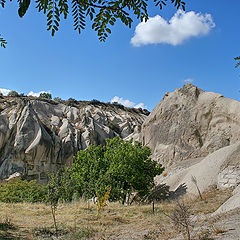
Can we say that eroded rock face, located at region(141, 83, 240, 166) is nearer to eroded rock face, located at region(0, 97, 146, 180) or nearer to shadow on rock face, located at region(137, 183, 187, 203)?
shadow on rock face, located at region(137, 183, 187, 203)

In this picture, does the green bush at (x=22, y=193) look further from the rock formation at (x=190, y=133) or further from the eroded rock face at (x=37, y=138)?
A: the eroded rock face at (x=37, y=138)

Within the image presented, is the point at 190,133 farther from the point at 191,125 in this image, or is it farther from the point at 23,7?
the point at 23,7

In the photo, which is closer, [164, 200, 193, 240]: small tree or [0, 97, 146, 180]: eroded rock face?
[164, 200, 193, 240]: small tree

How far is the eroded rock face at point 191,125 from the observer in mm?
18547

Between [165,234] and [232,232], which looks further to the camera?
[165,234]

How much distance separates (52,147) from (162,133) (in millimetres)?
15926

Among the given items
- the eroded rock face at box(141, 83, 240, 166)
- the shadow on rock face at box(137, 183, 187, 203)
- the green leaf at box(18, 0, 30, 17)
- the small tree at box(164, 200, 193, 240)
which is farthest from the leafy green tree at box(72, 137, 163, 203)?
the green leaf at box(18, 0, 30, 17)

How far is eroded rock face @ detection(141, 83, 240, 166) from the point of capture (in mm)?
18547

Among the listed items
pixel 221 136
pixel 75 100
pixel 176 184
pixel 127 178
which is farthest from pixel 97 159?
pixel 75 100

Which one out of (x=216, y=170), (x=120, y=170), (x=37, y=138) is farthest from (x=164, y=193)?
(x=37, y=138)

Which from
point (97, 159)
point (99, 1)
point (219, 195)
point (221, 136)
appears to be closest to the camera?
point (99, 1)

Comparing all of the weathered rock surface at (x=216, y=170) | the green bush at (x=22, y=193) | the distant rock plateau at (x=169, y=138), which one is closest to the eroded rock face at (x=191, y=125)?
the distant rock plateau at (x=169, y=138)

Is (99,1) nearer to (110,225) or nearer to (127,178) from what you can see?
(110,225)

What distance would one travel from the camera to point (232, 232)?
498 centimetres
